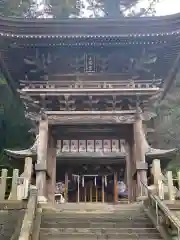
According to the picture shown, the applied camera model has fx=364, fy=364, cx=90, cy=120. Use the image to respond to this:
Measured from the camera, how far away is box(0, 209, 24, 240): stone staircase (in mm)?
7436

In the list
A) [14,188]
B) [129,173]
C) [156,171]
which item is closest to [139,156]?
[129,173]

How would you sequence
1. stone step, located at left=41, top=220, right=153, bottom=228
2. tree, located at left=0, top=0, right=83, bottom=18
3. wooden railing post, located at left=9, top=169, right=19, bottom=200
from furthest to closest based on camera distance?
tree, located at left=0, top=0, right=83, bottom=18, wooden railing post, located at left=9, top=169, right=19, bottom=200, stone step, located at left=41, top=220, right=153, bottom=228

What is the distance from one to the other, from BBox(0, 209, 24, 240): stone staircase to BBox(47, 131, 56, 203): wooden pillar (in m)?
3.67

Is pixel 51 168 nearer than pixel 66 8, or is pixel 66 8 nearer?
pixel 51 168

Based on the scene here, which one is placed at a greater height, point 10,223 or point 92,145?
point 92,145

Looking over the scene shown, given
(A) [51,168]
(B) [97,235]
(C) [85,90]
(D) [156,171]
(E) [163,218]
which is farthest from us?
(A) [51,168]

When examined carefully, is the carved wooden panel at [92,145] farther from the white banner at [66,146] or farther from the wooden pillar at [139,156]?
the wooden pillar at [139,156]

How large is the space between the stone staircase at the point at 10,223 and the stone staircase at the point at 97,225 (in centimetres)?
50

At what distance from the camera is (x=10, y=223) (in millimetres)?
7988

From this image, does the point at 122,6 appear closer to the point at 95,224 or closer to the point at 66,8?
the point at 66,8

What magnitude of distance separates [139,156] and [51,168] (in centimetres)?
315

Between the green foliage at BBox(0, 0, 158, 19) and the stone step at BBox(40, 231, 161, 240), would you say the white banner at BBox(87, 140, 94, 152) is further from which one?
the green foliage at BBox(0, 0, 158, 19)

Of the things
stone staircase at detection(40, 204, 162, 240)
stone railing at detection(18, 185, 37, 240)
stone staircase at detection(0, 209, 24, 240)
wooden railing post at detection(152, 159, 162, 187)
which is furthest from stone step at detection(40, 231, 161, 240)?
wooden railing post at detection(152, 159, 162, 187)

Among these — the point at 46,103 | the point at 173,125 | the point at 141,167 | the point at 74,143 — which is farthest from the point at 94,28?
the point at 173,125
